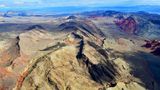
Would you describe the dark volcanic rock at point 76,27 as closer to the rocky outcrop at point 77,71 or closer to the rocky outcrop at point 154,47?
the rocky outcrop at point 154,47

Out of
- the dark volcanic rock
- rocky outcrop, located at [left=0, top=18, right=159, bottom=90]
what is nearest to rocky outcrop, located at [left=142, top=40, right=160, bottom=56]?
rocky outcrop, located at [left=0, top=18, right=159, bottom=90]

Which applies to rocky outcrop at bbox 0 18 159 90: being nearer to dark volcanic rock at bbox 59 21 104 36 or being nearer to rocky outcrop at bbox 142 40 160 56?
rocky outcrop at bbox 142 40 160 56

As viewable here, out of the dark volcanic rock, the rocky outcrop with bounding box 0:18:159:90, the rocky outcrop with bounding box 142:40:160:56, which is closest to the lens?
the rocky outcrop with bounding box 0:18:159:90

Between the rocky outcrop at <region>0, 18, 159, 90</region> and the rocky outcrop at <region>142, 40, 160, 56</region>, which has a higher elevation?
the rocky outcrop at <region>0, 18, 159, 90</region>

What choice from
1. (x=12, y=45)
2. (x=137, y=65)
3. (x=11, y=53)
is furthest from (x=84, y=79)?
(x=12, y=45)

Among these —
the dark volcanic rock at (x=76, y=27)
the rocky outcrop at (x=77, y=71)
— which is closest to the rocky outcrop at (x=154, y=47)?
the rocky outcrop at (x=77, y=71)

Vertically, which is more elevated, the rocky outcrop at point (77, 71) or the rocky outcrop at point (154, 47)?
the rocky outcrop at point (77, 71)

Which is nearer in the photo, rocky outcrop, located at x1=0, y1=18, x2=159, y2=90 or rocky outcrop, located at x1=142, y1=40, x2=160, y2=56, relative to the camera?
rocky outcrop, located at x1=0, y1=18, x2=159, y2=90

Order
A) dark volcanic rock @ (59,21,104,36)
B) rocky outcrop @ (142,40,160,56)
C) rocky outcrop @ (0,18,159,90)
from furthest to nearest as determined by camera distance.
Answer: dark volcanic rock @ (59,21,104,36) < rocky outcrop @ (142,40,160,56) < rocky outcrop @ (0,18,159,90)

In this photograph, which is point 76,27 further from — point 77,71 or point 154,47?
point 77,71

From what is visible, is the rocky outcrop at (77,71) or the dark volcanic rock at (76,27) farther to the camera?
the dark volcanic rock at (76,27)

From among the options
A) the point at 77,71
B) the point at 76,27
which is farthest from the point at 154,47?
the point at 77,71

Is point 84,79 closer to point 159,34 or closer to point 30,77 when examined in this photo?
point 30,77
